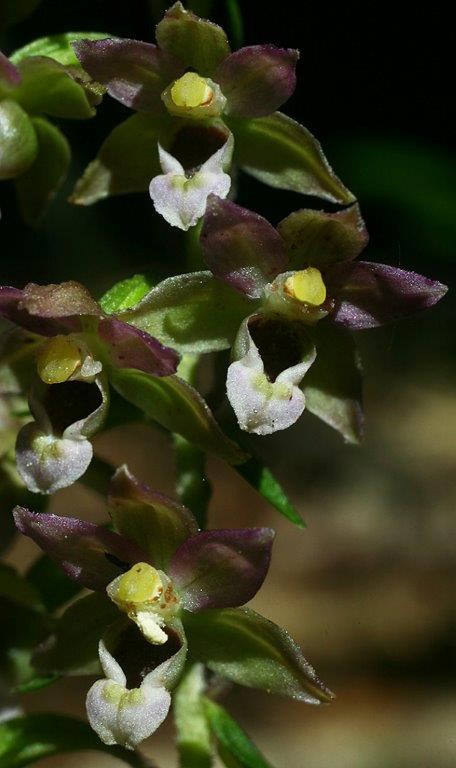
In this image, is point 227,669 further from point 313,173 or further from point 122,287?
point 313,173

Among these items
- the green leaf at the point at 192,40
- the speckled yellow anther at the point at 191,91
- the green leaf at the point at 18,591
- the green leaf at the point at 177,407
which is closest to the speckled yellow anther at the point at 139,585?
the green leaf at the point at 177,407

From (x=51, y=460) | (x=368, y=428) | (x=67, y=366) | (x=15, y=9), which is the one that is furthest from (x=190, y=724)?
(x=368, y=428)

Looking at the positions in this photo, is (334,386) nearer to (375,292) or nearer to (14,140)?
(375,292)

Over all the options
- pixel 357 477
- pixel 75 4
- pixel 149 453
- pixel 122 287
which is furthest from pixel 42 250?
pixel 122 287

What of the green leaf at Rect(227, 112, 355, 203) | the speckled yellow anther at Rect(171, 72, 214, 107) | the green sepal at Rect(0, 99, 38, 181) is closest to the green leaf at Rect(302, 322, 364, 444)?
the green leaf at Rect(227, 112, 355, 203)

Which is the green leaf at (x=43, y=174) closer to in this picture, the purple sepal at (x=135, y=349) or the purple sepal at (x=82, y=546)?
the purple sepal at (x=135, y=349)
